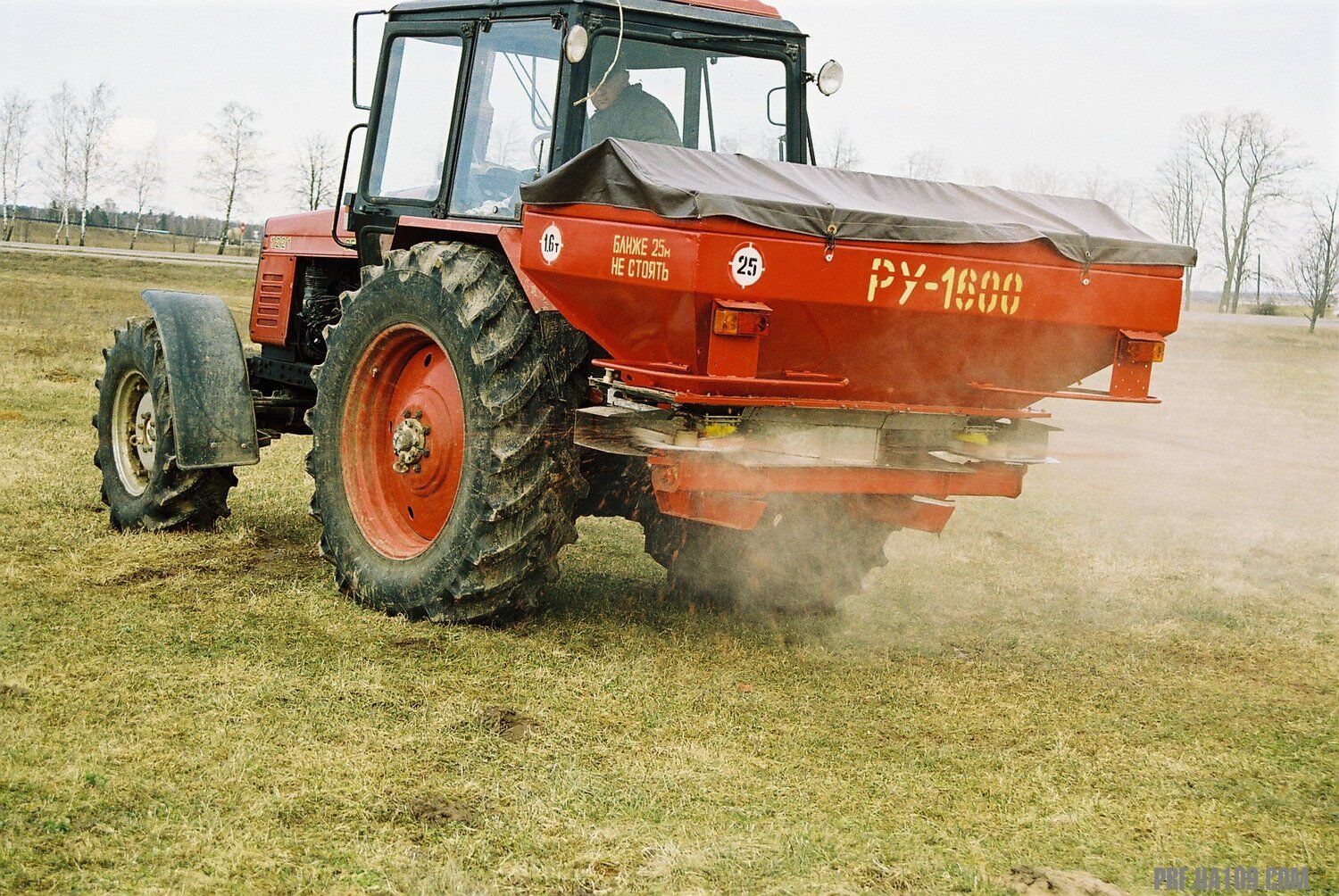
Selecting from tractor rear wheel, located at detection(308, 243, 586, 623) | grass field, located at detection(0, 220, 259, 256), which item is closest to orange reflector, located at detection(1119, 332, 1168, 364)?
tractor rear wheel, located at detection(308, 243, 586, 623)

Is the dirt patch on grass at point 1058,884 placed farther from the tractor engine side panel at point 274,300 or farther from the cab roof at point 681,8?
the tractor engine side panel at point 274,300

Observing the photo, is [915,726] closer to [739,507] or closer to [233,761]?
[739,507]

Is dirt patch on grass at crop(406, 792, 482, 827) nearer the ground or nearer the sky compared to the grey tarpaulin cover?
nearer the ground

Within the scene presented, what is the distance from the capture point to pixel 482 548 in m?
5.06

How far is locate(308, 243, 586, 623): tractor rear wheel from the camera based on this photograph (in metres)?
5.03

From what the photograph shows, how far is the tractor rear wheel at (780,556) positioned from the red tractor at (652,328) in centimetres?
1

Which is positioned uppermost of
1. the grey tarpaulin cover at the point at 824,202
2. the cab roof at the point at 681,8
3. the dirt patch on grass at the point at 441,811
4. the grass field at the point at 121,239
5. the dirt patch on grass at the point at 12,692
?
the grass field at the point at 121,239

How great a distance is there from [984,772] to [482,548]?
207 centimetres

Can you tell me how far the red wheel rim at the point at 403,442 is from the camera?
18.2 feet

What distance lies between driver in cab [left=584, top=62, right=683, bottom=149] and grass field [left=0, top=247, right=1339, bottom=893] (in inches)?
83.0

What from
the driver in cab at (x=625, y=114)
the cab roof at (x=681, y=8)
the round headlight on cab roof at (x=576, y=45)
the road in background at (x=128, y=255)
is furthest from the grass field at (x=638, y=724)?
the road in background at (x=128, y=255)

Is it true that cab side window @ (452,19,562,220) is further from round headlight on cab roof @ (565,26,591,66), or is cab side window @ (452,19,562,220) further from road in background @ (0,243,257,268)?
road in background @ (0,243,257,268)

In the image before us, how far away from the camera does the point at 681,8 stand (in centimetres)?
567

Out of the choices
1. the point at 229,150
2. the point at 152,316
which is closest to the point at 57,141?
the point at 229,150
